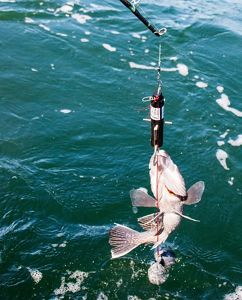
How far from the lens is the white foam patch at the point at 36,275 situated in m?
6.67

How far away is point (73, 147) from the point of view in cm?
904

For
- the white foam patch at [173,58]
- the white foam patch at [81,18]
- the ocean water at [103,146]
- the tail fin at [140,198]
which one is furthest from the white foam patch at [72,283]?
the white foam patch at [81,18]

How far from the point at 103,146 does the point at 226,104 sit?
3840mm

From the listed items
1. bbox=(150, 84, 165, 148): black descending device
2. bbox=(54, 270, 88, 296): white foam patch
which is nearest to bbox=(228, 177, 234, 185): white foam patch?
bbox=(54, 270, 88, 296): white foam patch

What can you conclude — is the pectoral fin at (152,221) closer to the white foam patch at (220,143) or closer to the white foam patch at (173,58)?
the white foam patch at (220,143)

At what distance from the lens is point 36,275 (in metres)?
6.73

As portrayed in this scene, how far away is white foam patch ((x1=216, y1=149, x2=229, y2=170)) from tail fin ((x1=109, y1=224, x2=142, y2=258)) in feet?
13.4

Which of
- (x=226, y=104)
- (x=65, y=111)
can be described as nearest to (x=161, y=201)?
(x=65, y=111)

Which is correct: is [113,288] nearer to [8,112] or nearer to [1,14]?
[8,112]

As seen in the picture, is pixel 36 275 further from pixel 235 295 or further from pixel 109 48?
pixel 109 48

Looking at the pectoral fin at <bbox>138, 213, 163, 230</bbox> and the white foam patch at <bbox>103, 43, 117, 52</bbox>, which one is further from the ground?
the pectoral fin at <bbox>138, 213, 163, 230</bbox>

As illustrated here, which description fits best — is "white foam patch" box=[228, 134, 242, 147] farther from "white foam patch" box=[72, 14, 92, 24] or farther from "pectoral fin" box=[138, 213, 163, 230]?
"white foam patch" box=[72, 14, 92, 24]

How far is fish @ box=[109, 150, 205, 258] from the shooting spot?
4.99 meters

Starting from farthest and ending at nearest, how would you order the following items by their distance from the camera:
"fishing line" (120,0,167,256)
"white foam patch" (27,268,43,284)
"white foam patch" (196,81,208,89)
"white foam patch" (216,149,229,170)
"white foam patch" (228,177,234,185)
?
1. "white foam patch" (196,81,208,89)
2. "white foam patch" (216,149,229,170)
3. "white foam patch" (228,177,234,185)
4. "white foam patch" (27,268,43,284)
5. "fishing line" (120,0,167,256)
